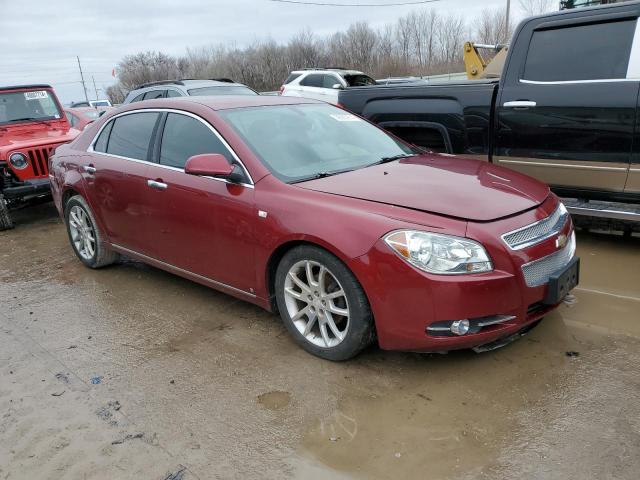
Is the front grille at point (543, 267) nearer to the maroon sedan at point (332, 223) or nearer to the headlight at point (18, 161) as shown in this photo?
the maroon sedan at point (332, 223)

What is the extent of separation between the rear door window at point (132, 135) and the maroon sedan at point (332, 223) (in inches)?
0.6

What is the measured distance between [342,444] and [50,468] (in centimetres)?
139

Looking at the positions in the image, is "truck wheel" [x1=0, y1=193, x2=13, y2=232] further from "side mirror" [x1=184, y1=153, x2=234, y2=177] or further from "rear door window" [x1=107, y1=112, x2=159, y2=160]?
"side mirror" [x1=184, y1=153, x2=234, y2=177]

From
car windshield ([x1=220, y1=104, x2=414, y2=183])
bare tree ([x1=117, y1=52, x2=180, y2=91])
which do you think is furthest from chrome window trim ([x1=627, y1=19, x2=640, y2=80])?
bare tree ([x1=117, y1=52, x2=180, y2=91])

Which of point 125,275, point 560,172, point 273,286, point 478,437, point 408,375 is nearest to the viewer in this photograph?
point 478,437

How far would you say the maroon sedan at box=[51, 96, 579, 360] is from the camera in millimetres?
2826

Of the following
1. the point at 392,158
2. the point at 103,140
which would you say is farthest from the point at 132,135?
the point at 392,158

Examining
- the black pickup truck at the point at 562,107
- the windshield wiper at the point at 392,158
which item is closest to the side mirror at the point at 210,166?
the windshield wiper at the point at 392,158

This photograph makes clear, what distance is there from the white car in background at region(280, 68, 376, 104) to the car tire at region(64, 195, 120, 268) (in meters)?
10.2

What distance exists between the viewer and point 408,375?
3133 mm

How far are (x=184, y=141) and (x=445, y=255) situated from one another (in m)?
2.24

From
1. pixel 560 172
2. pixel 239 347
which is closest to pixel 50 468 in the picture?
pixel 239 347

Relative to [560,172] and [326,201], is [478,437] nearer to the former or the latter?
[326,201]

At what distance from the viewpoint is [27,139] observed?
7770mm
